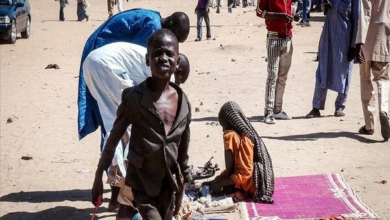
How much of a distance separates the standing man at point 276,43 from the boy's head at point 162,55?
496cm

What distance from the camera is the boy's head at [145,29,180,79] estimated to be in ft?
13.3

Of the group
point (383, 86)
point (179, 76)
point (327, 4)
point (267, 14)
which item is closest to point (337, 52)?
point (327, 4)

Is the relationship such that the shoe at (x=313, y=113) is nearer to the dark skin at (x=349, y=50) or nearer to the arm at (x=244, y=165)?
the dark skin at (x=349, y=50)

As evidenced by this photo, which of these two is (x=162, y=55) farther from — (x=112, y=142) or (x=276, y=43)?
(x=276, y=43)

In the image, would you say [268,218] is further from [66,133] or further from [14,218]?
[66,133]

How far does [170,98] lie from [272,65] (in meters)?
5.13

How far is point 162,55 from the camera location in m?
4.11

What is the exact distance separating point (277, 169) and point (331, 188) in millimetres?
777

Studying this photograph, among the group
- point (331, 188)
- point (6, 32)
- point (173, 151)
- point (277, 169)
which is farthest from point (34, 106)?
point (6, 32)

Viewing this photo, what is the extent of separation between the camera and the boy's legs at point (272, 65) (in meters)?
9.12

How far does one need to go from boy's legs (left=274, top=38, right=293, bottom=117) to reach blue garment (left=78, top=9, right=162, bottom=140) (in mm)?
3628

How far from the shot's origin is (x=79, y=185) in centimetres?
695

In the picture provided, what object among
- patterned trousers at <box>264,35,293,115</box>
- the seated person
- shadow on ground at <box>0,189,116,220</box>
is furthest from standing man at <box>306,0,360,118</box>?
shadow on ground at <box>0,189,116,220</box>

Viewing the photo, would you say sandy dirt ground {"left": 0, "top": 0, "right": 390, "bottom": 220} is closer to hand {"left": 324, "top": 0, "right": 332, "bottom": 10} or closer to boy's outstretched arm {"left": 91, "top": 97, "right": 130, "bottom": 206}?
hand {"left": 324, "top": 0, "right": 332, "bottom": 10}
